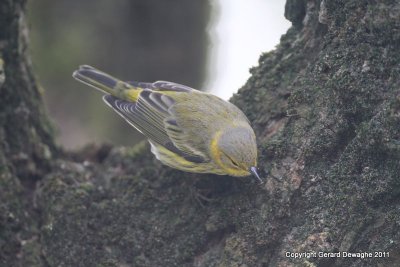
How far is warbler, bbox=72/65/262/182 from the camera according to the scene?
477 cm

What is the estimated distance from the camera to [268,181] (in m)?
4.23

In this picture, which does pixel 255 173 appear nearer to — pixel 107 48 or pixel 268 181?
pixel 268 181

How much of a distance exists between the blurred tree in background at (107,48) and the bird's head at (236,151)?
Answer: 3276mm

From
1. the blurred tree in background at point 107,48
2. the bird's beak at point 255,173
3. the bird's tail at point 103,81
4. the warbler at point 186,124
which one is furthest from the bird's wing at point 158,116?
the blurred tree in background at point 107,48

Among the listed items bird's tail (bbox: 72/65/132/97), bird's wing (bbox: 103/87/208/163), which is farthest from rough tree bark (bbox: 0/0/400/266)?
bird's tail (bbox: 72/65/132/97)

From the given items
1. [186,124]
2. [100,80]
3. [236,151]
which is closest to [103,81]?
[100,80]

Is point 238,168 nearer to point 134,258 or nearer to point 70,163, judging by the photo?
point 134,258

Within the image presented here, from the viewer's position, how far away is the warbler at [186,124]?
4770 mm

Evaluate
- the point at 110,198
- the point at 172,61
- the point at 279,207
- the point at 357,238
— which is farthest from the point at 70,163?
the point at 172,61

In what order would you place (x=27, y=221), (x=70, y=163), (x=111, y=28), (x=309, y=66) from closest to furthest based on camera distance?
(x=309, y=66) < (x=27, y=221) < (x=70, y=163) < (x=111, y=28)

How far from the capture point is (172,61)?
8.49 m

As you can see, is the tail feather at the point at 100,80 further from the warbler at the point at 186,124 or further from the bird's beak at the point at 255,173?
the bird's beak at the point at 255,173

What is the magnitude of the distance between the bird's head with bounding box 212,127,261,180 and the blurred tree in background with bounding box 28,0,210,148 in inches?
129

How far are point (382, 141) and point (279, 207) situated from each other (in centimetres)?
80
